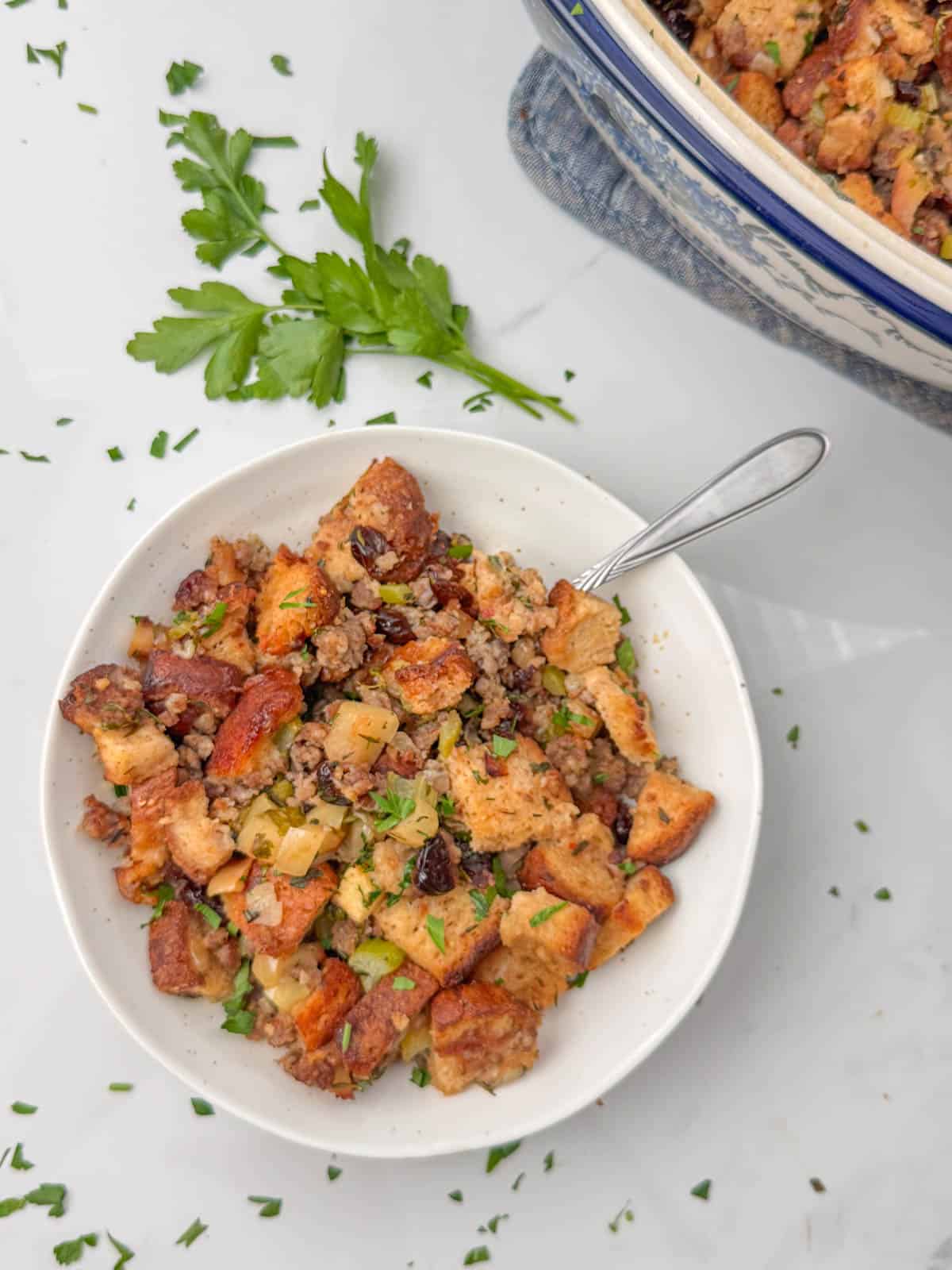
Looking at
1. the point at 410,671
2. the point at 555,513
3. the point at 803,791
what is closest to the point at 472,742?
the point at 410,671

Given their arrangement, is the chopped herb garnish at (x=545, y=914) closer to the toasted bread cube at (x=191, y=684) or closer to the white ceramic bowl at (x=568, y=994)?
the white ceramic bowl at (x=568, y=994)

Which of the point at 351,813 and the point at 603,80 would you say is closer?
the point at 603,80

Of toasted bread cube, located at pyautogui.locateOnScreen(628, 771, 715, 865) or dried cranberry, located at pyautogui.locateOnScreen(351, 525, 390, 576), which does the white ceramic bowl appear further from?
dried cranberry, located at pyautogui.locateOnScreen(351, 525, 390, 576)

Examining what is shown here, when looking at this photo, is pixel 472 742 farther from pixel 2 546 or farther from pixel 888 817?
pixel 2 546

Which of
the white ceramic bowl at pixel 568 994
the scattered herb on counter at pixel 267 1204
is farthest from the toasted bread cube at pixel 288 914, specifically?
the scattered herb on counter at pixel 267 1204

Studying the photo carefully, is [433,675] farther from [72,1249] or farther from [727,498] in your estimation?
[72,1249]

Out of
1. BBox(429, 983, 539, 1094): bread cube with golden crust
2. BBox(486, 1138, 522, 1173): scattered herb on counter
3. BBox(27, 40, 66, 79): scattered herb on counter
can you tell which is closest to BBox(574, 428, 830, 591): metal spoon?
BBox(429, 983, 539, 1094): bread cube with golden crust

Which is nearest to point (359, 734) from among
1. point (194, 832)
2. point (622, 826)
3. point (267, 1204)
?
point (194, 832)
